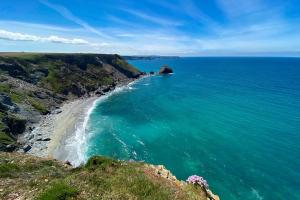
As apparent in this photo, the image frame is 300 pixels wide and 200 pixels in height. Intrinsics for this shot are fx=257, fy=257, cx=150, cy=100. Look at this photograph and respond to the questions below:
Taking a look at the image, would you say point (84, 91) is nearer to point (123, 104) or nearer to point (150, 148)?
point (123, 104)

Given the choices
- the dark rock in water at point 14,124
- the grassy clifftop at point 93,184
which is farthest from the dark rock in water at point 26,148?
the grassy clifftop at point 93,184

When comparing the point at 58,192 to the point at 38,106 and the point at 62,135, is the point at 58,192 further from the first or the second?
the point at 38,106

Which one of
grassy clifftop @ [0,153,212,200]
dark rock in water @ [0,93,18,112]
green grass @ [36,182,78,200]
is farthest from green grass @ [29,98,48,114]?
green grass @ [36,182,78,200]

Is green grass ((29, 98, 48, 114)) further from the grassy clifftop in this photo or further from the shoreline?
the grassy clifftop

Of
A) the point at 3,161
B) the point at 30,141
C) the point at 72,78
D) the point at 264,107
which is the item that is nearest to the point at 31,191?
the point at 3,161

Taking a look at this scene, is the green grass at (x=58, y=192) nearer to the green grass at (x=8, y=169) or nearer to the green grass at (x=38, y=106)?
the green grass at (x=8, y=169)
